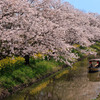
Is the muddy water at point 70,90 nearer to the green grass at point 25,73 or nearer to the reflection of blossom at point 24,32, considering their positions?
the green grass at point 25,73

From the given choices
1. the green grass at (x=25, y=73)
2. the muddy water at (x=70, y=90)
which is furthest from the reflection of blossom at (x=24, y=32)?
the muddy water at (x=70, y=90)

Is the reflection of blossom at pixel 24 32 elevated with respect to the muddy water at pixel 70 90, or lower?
elevated

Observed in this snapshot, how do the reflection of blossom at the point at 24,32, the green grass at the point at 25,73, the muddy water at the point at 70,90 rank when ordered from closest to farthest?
the reflection of blossom at the point at 24,32, the muddy water at the point at 70,90, the green grass at the point at 25,73

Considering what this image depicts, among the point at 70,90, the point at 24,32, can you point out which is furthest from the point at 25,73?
the point at 70,90

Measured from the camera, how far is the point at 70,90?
723 inches

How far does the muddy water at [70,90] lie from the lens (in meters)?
16.5

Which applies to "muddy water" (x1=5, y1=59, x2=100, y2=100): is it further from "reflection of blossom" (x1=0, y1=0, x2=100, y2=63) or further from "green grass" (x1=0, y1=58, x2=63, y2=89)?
"reflection of blossom" (x1=0, y1=0, x2=100, y2=63)

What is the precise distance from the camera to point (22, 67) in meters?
21.0

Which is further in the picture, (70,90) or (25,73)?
(25,73)

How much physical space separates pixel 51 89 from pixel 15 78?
13.0 feet

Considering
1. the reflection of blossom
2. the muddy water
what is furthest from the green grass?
the reflection of blossom

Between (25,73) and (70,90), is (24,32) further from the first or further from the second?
(70,90)

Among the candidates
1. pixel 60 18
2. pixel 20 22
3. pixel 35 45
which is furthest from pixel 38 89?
pixel 60 18

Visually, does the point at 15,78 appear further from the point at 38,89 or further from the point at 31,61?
the point at 31,61
